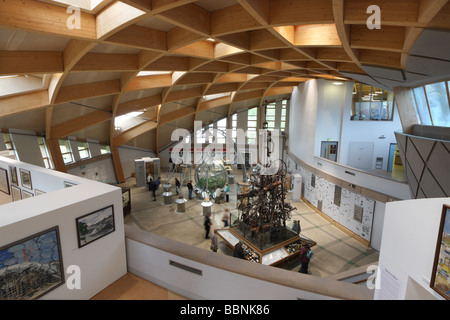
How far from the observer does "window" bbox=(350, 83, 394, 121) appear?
15648 millimetres

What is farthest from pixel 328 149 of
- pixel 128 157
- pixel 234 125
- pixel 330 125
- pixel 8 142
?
pixel 8 142

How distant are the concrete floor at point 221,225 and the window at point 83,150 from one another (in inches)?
183

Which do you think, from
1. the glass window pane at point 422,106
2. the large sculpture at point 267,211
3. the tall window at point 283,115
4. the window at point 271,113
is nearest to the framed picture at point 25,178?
the large sculpture at point 267,211

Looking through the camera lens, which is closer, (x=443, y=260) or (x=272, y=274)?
(x=443, y=260)

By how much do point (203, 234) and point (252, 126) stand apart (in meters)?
19.5

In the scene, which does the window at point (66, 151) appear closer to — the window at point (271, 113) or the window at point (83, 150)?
the window at point (83, 150)

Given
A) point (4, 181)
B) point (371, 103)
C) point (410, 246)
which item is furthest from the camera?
point (371, 103)

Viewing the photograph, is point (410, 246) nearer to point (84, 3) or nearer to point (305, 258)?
point (305, 258)

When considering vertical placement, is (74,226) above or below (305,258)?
above

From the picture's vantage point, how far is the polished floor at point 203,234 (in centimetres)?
577

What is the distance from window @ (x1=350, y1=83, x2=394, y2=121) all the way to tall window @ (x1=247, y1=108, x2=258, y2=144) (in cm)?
1442

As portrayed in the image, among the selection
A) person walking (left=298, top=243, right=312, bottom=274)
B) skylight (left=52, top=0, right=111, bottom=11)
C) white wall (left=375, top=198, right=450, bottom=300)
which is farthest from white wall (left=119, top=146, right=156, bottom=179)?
white wall (left=375, top=198, right=450, bottom=300)

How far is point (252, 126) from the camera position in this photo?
2970cm

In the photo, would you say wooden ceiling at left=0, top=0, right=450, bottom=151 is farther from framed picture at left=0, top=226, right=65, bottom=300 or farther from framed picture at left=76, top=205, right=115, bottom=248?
framed picture at left=0, top=226, right=65, bottom=300
